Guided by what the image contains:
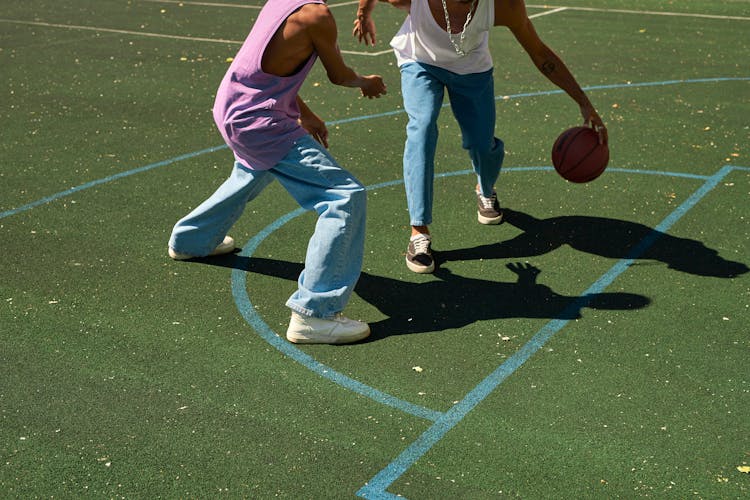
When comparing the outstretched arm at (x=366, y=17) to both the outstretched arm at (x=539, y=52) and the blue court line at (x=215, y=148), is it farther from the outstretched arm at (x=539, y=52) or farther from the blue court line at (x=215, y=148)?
the blue court line at (x=215, y=148)

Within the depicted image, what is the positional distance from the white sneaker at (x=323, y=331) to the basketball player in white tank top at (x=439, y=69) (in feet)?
3.61

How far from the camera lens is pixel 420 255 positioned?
23.0 feet

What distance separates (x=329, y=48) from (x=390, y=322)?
5.45 feet

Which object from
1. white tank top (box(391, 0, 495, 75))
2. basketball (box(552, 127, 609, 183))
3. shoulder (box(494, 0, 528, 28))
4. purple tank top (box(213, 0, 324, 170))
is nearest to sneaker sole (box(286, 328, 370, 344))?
purple tank top (box(213, 0, 324, 170))

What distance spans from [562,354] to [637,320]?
0.67 m

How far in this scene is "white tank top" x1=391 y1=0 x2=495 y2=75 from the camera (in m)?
6.86

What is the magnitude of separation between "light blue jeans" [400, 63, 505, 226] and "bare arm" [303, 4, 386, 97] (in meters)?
1.05

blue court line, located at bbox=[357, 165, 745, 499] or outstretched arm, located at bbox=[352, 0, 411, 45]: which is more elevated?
outstretched arm, located at bbox=[352, 0, 411, 45]

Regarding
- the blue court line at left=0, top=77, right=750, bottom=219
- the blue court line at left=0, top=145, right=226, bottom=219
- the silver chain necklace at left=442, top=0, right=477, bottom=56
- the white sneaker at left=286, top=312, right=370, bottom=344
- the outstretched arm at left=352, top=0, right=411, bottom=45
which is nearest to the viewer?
the white sneaker at left=286, top=312, right=370, bottom=344

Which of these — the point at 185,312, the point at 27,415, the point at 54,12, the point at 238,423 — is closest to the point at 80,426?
the point at 27,415

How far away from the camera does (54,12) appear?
17.6m

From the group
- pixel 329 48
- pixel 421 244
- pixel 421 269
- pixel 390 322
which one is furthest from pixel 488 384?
pixel 329 48

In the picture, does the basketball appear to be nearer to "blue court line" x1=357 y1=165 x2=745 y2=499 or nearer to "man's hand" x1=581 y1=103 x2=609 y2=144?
"man's hand" x1=581 y1=103 x2=609 y2=144

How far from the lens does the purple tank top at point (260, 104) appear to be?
5898 mm
